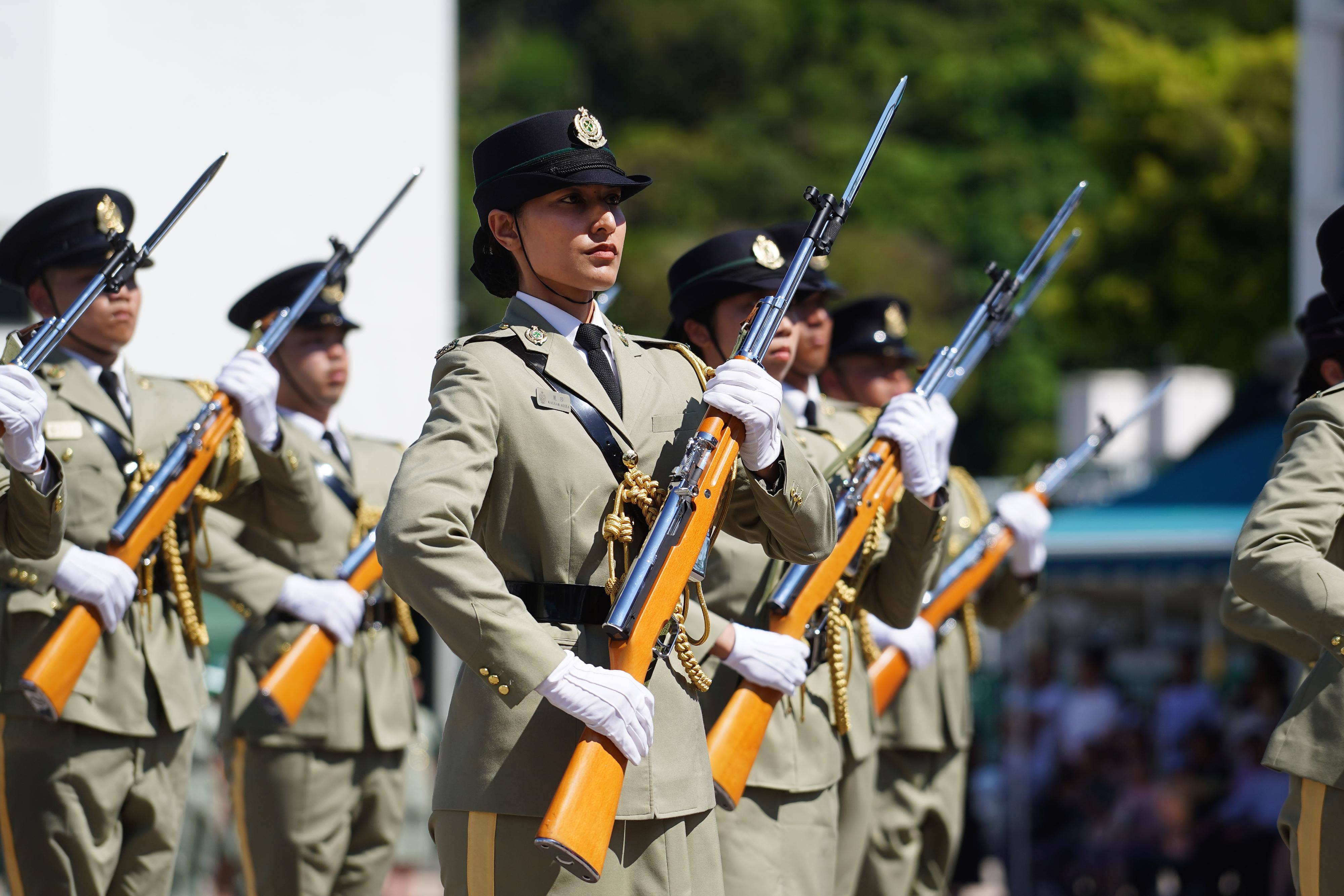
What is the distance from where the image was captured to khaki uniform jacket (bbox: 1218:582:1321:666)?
15.6ft

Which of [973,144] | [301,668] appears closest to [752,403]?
[301,668]

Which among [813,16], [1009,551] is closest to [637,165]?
[813,16]

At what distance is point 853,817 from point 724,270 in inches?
66.0

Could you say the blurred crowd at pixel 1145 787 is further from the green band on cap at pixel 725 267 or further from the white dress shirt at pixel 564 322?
the white dress shirt at pixel 564 322

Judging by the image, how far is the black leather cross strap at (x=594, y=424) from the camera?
3459mm

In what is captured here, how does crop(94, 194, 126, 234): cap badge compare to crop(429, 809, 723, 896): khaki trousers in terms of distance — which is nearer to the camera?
crop(429, 809, 723, 896): khaki trousers

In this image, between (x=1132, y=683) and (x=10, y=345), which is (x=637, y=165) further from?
(x=10, y=345)

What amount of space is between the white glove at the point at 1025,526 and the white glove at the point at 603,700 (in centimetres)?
336

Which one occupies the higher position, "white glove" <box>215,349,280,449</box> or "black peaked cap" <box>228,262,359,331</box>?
"black peaked cap" <box>228,262,359,331</box>

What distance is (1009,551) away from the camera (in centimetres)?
654

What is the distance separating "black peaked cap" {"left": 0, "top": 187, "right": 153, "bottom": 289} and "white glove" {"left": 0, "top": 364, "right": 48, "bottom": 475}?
2.96ft

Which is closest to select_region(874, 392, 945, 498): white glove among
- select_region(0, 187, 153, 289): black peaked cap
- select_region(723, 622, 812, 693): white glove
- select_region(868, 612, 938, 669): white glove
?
select_region(723, 622, 812, 693): white glove

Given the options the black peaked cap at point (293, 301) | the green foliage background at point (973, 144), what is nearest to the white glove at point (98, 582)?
the black peaked cap at point (293, 301)

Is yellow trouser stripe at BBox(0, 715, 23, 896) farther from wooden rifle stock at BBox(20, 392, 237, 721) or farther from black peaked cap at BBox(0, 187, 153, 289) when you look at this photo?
black peaked cap at BBox(0, 187, 153, 289)
